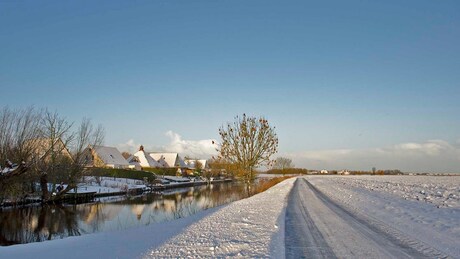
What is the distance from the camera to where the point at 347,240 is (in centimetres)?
929

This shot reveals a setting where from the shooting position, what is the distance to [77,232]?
17.3 meters

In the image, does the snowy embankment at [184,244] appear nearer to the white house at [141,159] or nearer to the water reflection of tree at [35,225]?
the water reflection of tree at [35,225]

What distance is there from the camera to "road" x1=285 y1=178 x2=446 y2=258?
25.8 ft

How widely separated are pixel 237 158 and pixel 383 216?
20.1 meters

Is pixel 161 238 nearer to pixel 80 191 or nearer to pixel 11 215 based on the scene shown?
pixel 11 215

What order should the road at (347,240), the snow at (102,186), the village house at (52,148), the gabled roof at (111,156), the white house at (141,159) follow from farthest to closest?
the white house at (141,159) → the gabled roof at (111,156) → the snow at (102,186) → the village house at (52,148) → the road at (347,240)

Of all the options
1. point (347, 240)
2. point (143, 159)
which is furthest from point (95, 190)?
point (143, 159)

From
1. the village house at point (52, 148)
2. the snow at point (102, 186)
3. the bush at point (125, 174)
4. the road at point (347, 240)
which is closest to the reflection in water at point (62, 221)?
the village house at point (52, 148)

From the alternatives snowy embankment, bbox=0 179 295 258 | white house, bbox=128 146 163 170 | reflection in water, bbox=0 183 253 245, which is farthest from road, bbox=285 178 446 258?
white house, bbox=128 146 163 170

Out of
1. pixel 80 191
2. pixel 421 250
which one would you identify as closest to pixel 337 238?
pixel 421 250

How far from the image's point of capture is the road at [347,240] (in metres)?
7.85

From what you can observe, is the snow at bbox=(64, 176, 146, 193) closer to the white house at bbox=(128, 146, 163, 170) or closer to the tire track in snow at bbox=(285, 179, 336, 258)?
the tire track in snow at bbox=(285, 179, 336, 258)

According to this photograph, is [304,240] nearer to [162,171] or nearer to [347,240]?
[347,240]

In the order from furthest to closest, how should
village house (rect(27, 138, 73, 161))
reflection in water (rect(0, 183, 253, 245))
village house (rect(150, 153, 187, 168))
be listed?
1. village house (rect(150, 153, 187, 168))
2. village house (rect(27, 138, 73, 161))
3. reflection in water (rect(0, 183, 253, 245))
